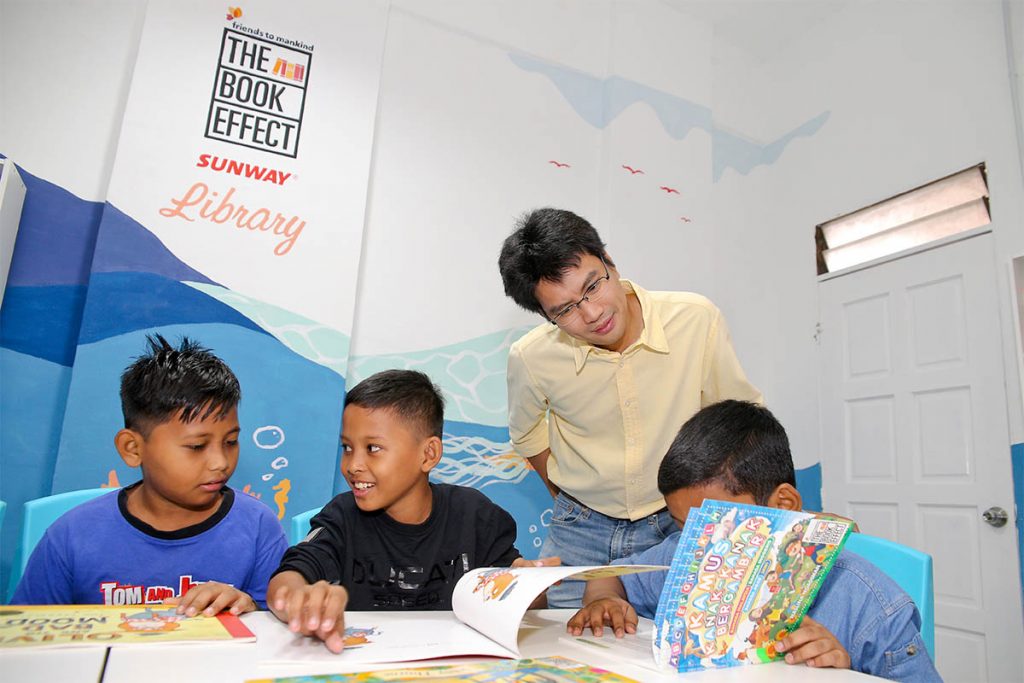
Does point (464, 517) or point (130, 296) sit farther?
point (130, 296)

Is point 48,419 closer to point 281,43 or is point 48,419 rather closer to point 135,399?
point 135,399

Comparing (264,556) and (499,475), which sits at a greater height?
(499,475)

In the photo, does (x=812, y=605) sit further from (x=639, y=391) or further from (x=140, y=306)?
(x=140, y=306)

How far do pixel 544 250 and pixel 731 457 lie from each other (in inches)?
22.5

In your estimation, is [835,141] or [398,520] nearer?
[398,520]

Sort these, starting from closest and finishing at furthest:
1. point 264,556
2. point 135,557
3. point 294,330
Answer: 1. point 135,557
2. point 264,556
3. point 294,330

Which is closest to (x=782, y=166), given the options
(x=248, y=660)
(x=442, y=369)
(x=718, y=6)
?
(x=718, y=6)

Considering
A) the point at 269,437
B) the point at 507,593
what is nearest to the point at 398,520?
the point at 507,593

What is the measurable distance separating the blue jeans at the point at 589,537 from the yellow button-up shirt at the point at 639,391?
0.03m

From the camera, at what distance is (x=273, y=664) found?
0.65 meters

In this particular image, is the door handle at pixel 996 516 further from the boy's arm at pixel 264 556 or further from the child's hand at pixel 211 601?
the child's hand at pixel 211 601

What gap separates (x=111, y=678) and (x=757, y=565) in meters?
0.62

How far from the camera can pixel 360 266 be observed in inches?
114

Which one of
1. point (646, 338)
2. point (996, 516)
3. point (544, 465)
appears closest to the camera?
point (646, 338)
